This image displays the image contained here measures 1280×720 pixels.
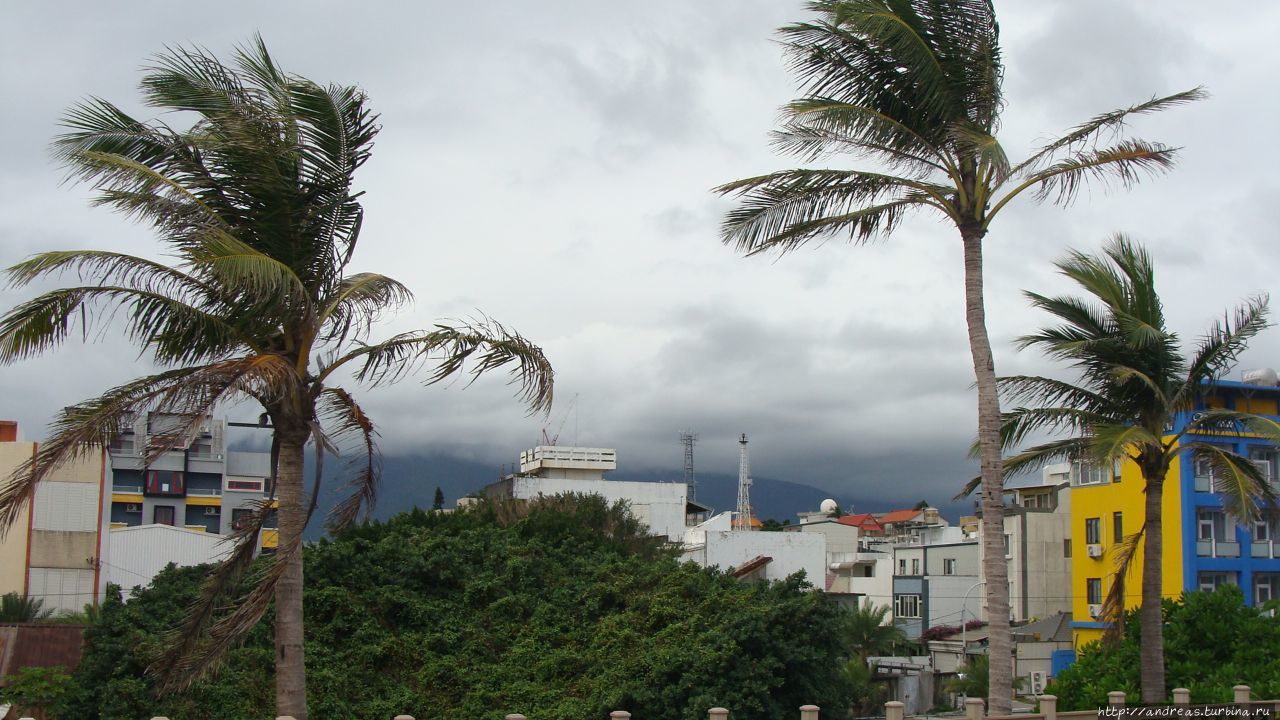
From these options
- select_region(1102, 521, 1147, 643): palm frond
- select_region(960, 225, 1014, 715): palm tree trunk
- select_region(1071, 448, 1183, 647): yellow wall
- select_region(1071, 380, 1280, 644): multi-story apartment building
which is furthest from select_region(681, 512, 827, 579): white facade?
select_region(960, 225, 1014, 715): palm tree trunk

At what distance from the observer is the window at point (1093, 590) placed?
4750 cm

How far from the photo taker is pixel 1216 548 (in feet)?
138

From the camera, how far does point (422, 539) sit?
25.0 m

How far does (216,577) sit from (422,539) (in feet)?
45.6

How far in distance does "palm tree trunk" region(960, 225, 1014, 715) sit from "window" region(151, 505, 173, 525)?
248 ft

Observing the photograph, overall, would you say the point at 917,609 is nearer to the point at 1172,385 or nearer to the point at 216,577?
the point at 1172,385

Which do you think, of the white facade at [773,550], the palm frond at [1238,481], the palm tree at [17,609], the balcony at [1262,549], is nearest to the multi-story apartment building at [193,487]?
the palm tree at [17,609]

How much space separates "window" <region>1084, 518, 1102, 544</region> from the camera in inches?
1873

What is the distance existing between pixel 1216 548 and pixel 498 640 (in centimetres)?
3035

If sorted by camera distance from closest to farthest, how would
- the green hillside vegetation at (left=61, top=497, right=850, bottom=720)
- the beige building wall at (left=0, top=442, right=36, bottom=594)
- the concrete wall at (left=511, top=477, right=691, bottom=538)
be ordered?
the green hillside vegetation at (left=61, top=497, right=850, bottom=720) < the beige building wall at (left=0, top=442, right=36, bottom=594) < the concrete wall at (left=511, top=477, right=691, bottom=538)

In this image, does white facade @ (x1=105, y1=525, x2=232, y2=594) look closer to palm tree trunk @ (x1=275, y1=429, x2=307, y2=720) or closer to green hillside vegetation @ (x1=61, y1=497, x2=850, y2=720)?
green hillside vegetation @ (x1=61, y1=497, x2=850, y2=720)

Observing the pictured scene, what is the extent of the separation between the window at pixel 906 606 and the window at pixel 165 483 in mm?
48554

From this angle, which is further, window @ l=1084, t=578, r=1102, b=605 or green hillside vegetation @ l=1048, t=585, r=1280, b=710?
window @ l=1084, t=578, r=1102, b=605

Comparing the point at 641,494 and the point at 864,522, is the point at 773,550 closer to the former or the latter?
the point at 641,494
